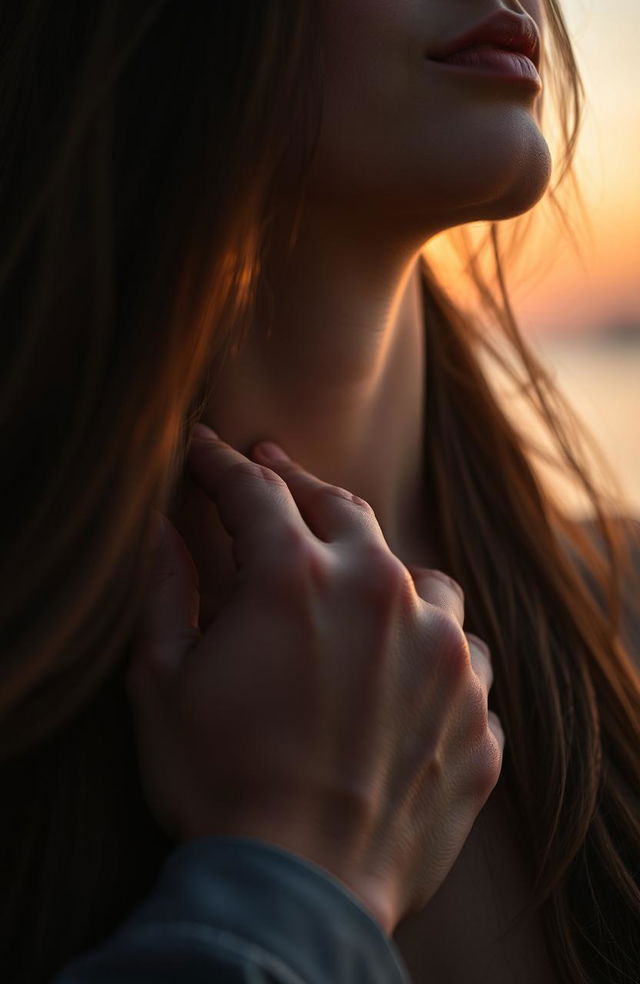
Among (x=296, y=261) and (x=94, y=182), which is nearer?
(x=94, y=182)

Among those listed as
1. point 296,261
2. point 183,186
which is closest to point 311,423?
point 296,261

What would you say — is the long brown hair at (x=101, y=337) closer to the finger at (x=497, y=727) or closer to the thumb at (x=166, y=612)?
the thumb at (x=166, y=612)

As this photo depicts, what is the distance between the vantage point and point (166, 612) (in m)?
0.75

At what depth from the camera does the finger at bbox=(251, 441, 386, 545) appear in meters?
0.78

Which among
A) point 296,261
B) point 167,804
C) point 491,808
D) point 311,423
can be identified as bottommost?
point 491,808

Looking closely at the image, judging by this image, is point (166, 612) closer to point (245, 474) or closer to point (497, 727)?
point (245, 474)

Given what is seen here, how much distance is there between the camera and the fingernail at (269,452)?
0.89 meters

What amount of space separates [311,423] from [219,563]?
16cm

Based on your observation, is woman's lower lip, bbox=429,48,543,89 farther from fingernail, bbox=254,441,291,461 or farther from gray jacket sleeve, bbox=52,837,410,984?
gray jacket sleeve, bbox=52,837,410,984

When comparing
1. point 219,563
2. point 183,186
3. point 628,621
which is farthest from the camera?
point 628,621

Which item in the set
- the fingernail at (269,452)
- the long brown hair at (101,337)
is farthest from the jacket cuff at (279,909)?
Answer: the fingernail at (269,452)

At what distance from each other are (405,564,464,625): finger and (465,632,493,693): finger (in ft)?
0.12

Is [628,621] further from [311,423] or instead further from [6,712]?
[6,712]

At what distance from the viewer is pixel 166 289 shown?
0.74m
